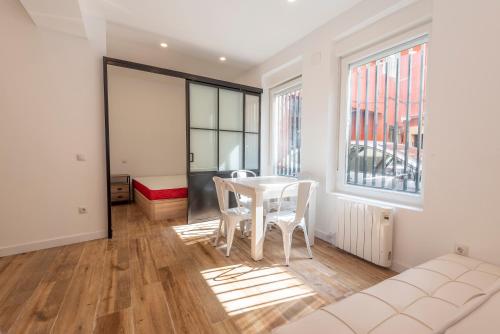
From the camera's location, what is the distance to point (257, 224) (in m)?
2.32

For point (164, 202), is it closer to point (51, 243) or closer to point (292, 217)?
point (51, 243)

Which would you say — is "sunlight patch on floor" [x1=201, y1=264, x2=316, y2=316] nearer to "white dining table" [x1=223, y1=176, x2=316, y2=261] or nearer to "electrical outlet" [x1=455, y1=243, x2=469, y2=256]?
"white dining table" [x1=223, y1=176, x2=316, y2=261]

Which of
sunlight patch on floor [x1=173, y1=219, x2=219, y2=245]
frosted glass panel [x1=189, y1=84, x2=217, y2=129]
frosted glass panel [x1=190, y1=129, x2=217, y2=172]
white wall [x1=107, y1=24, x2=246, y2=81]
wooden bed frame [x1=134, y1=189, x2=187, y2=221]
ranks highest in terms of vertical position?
white wall [x1=107, y1=24, x2=246, y2=81]

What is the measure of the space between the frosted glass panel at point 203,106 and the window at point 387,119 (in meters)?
2.10

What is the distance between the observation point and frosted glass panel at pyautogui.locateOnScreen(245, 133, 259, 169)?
4.23m

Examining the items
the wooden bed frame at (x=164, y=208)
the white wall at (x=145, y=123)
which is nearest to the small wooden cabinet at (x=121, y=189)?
the white wall at (x=145, y=123)

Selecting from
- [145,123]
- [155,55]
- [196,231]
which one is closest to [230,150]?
[196,231]

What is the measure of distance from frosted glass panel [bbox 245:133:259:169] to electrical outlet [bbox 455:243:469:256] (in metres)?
3.07

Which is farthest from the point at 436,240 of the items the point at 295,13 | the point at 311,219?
the point at 295,13

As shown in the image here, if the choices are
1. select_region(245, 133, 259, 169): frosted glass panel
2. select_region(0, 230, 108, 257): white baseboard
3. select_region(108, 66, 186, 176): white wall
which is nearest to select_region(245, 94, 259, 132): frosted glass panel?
select_region(245, 133, 259, 169): frosted glass panel

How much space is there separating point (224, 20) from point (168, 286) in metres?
3.09

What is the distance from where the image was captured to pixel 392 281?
1.29 meters

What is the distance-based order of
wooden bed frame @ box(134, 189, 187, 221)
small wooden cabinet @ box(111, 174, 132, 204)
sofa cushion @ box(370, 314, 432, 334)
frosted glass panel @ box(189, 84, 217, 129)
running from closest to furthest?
sofa cushion @ box(370, 314, 432, 334)
frosted glass panel @ box(189, 84, 217, 129)
wooden bed frame @ box(134, 189, 187, 221)
small wooden cabinet @ box(111, 174, 132, 204)

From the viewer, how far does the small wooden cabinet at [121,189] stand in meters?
4.75
